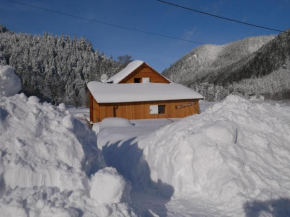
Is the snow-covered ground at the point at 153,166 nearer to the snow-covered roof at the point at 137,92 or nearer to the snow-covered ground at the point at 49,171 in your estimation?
the snow-covered ground at the point at 49,171

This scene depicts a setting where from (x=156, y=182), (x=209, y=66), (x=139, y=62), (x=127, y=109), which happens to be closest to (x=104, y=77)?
(x=139, y=62)

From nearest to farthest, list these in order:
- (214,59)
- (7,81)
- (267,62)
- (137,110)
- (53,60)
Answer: (7,81)
(137,110)
(267,62)
(53,60)
(214,59)

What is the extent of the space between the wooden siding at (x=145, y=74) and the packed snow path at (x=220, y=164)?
15388 mm

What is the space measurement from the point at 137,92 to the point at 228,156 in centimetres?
1488

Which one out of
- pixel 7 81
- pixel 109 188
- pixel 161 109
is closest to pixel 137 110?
pixel 161 109

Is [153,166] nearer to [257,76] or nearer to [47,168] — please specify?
[47,168]

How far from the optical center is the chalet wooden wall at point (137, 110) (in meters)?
18.5

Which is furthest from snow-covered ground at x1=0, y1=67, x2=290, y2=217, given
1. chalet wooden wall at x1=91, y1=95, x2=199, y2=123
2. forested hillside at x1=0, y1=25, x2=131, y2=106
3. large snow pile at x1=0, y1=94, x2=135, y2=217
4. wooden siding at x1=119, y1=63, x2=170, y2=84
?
forested hillside at x1=0, y1=25, x2=131, y2=106

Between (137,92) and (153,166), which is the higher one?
(137,92)

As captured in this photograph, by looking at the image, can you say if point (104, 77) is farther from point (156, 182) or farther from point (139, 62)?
point (156, 182)

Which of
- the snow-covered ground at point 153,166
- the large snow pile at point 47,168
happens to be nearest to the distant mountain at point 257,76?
the snow-covered ground at point 153,166

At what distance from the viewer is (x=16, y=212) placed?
3098mm

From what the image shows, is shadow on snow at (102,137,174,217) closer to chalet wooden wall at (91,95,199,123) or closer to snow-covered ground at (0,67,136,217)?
snow-covered ground at (0,67,136,217)

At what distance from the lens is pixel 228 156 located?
564 cm
